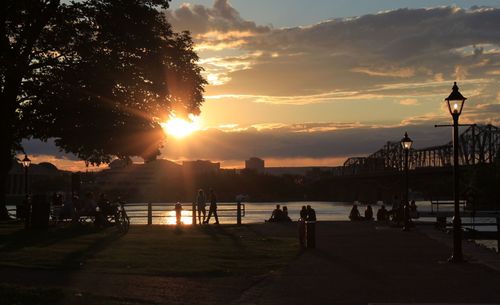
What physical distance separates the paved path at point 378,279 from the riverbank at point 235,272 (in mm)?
16

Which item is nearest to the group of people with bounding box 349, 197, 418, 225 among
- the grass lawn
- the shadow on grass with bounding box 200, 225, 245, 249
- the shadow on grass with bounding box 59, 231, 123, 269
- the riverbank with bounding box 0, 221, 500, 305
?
the shadow on grass with bounding box 200, 225, 245, 249

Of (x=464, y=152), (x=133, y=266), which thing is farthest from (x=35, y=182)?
(x=133, y=266)

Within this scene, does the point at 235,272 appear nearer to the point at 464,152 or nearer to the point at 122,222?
the point at 122,222

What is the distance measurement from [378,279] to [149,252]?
6553 mm

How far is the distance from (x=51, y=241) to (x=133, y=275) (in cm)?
881

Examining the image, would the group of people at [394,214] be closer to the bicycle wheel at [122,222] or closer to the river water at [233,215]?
the river water at [233,215]

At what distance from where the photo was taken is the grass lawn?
51.0 ft

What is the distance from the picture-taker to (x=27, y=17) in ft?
106

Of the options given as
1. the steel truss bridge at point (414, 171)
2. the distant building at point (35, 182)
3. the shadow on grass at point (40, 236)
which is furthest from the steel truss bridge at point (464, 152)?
the shadow on grass at point (40, 236)

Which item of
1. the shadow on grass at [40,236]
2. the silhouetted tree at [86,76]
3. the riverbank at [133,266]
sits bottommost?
the riverbank at [133,266]

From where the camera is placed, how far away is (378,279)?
14438 mm

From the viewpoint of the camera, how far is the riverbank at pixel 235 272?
11797 millimetres

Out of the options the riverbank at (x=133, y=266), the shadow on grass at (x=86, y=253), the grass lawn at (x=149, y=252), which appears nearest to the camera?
the riverbank at (x=133, y=266)

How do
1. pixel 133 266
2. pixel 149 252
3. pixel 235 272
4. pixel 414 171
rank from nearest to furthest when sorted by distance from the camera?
pixel 235 272 → pixel 133 266 → pixel 149 252 → pixel 414 171
